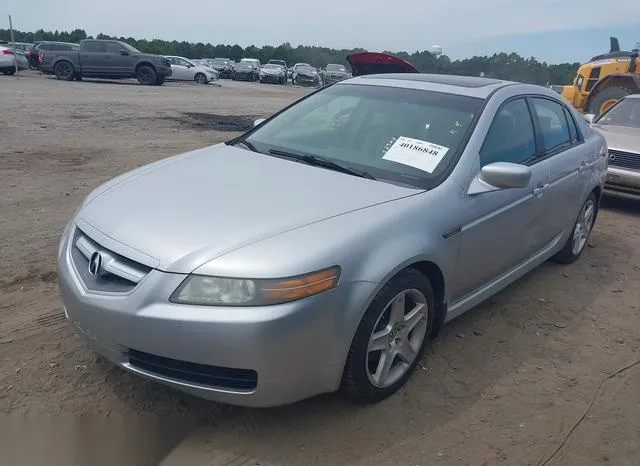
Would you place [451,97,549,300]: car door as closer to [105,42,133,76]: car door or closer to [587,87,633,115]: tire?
[587,87,633,115]: tire

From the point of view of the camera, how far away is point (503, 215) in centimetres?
359

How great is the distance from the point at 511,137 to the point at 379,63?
194 inches

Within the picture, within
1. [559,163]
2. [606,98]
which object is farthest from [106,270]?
[606,98]

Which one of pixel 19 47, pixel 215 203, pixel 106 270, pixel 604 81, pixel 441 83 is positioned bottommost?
pixel 106 270

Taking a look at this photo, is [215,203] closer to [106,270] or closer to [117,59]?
[106,270]

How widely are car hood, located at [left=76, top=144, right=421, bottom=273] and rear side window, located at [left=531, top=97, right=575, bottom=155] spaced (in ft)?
5.71

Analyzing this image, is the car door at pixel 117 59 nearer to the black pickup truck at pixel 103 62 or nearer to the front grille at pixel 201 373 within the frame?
the black pickup truck at pixel 103 62

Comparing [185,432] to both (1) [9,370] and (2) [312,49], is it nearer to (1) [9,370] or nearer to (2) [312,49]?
(1) [9,370]

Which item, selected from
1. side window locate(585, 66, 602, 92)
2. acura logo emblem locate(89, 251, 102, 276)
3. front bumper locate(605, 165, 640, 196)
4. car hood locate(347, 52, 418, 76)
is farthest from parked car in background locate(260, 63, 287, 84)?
acura logo emblem locate(89, 251, 102, 276)

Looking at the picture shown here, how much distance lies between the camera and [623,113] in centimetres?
843

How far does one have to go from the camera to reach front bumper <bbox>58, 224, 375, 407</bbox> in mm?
2367

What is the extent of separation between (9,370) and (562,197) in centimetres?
381

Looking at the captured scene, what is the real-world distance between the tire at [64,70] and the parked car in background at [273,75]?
1621 centimetres

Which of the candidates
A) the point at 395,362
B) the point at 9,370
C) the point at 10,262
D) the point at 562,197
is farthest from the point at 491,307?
the point at 10,262
